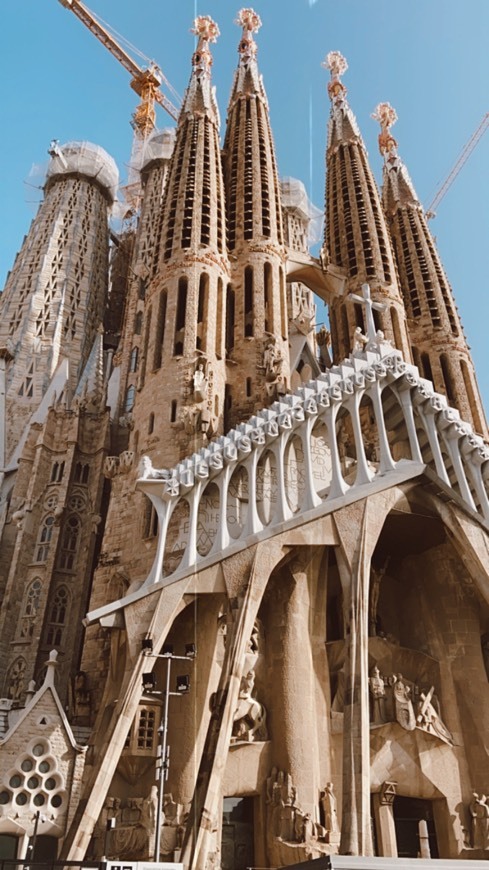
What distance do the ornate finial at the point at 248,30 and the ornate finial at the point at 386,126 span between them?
8085 millimetres

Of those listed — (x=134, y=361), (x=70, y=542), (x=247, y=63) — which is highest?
(x=247, y=63)

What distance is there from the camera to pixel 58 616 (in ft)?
75.3

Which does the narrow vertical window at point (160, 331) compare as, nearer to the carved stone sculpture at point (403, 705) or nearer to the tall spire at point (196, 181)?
the tall spire at point (196, 181)

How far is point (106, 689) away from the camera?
1591cm

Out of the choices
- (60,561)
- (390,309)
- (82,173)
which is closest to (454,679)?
(60,561)

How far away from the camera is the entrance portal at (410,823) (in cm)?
1741

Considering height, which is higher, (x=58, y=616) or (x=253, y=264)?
(x=253, y=264)

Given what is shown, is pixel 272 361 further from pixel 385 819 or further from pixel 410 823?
pixel 410 823

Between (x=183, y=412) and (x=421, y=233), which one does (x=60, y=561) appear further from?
(x=421, y=233)

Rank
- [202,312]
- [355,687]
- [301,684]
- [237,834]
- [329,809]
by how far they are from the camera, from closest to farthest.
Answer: [355,687] → [329,809] → [237,834] → [301,684] → [202,312]

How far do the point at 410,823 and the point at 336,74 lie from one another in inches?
1543

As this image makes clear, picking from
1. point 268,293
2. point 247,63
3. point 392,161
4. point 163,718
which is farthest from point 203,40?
point 163,718

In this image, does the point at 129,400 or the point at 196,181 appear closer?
the point at 196,181

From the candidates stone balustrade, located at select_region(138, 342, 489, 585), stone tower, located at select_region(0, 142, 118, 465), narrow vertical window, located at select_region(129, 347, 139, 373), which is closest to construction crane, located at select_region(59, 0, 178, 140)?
stone tower, located at select_region(0, 142, 118, 465)
